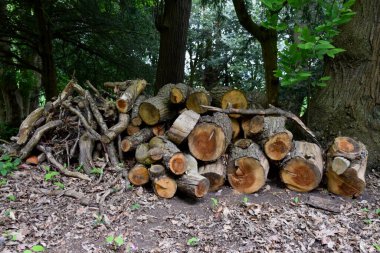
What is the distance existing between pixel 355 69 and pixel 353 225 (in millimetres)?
2188

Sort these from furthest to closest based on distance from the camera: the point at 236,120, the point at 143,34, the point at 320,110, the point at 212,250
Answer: the point at 143,34, the point at 320,110, the point at 236,120, the point at 212,250

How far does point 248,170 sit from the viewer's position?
3.94m

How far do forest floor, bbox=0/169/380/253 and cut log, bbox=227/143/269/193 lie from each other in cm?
12

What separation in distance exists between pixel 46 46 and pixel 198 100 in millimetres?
4440

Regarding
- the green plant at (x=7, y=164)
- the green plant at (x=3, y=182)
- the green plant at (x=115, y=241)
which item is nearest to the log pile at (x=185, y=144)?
the green plant at (x=7, y=164)

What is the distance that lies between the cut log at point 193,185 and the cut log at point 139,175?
17.2 inches

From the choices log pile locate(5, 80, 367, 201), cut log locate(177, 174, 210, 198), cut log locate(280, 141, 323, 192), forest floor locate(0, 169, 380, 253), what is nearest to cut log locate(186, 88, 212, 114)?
log pile locate(5, 80, 367, 201)

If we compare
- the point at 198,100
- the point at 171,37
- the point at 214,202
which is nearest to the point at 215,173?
the point at 214,202

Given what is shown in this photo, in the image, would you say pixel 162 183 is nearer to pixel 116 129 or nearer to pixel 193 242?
pixel 193 242

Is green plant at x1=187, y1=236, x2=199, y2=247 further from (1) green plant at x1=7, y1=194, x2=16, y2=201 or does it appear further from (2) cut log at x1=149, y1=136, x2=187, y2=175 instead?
(1) green plant at x1=7, y1=194, x2=16, y2=201

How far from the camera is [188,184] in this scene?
3582 millimetres

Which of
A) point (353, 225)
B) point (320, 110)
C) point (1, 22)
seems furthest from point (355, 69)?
point (1, 22)

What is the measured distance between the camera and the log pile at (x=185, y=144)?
384 cm

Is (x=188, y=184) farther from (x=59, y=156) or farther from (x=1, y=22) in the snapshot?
(x=1, y=22)
